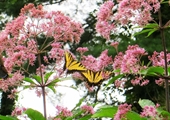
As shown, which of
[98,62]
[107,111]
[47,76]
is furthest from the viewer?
[47,76]

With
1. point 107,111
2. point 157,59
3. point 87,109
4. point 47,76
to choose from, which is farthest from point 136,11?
point 47,76

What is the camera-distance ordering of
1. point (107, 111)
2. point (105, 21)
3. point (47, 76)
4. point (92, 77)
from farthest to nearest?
point (47, 76), point (92, 77), point (105, 21), point (107, 111)

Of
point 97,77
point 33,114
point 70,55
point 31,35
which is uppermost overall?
point 31,35

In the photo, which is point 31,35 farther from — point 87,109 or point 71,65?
point 87,109

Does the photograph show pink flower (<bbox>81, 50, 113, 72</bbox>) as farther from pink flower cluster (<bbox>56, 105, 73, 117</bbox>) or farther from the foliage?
pink flower cluster (<bbox>56, 105, 73, 117</bbox>)

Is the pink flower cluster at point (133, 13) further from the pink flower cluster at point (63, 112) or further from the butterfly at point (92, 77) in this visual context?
the pink flower cluster at point (63, 112)

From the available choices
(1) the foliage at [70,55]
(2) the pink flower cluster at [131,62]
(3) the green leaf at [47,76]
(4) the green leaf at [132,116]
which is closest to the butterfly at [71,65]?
(1) the foliage at [70,55]

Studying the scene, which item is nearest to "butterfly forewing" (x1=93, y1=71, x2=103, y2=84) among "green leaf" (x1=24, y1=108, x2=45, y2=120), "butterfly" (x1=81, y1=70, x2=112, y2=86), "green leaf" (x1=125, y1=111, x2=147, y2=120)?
"butterfly" (x1=81, y1=70, x2=112, y2=86)

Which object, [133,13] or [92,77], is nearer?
[133,13]

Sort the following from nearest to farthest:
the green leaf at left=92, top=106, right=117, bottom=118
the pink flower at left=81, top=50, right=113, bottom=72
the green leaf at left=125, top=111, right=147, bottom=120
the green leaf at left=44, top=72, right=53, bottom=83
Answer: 1. the green leaf at left=125, top=111, right=147, bottom=120
2. the green leaf at left=92, top=106, right=117, bottom=118
3. the pink flower at left=81, top=50, right=113, bottom=72
4. the green leaf at left=44, top=72, right=53, bottom=83
